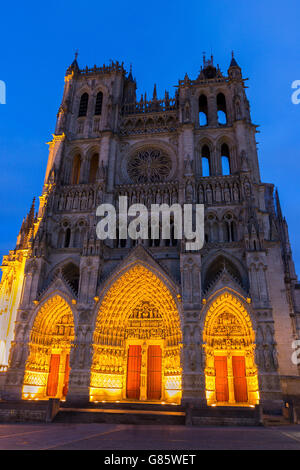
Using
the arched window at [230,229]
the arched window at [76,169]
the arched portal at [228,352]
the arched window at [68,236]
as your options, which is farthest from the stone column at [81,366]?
the arched window at [76,169]

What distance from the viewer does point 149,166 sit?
91.4 feet

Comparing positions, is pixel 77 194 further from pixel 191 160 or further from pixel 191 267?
pixel 191 267

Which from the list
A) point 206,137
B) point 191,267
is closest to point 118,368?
point 191,267

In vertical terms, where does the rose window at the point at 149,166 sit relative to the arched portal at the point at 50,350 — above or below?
above

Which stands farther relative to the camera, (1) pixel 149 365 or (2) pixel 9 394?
(1) pixel 149 365

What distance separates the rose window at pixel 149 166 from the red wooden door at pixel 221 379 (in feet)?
45.3

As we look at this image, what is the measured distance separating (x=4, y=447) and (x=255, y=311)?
15645 millimetres

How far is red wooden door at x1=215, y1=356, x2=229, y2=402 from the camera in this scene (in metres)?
21.1

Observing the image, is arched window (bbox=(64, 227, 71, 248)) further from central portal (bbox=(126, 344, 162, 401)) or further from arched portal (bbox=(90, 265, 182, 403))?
central portal (bbox=(126, 344, 162, 401))

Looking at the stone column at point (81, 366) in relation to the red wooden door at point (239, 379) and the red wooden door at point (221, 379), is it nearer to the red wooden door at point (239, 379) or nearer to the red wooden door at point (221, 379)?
the red wooden door at point (221, 379)

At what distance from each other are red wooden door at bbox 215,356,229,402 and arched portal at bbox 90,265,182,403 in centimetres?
267

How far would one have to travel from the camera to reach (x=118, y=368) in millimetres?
22297

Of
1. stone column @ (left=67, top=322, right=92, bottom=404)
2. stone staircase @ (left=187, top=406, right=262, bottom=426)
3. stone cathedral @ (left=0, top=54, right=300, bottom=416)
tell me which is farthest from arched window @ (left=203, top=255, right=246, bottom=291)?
stone column @ (left=67, top=322, right=92, bottom=404)

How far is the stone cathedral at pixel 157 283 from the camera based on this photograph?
2044 cm
